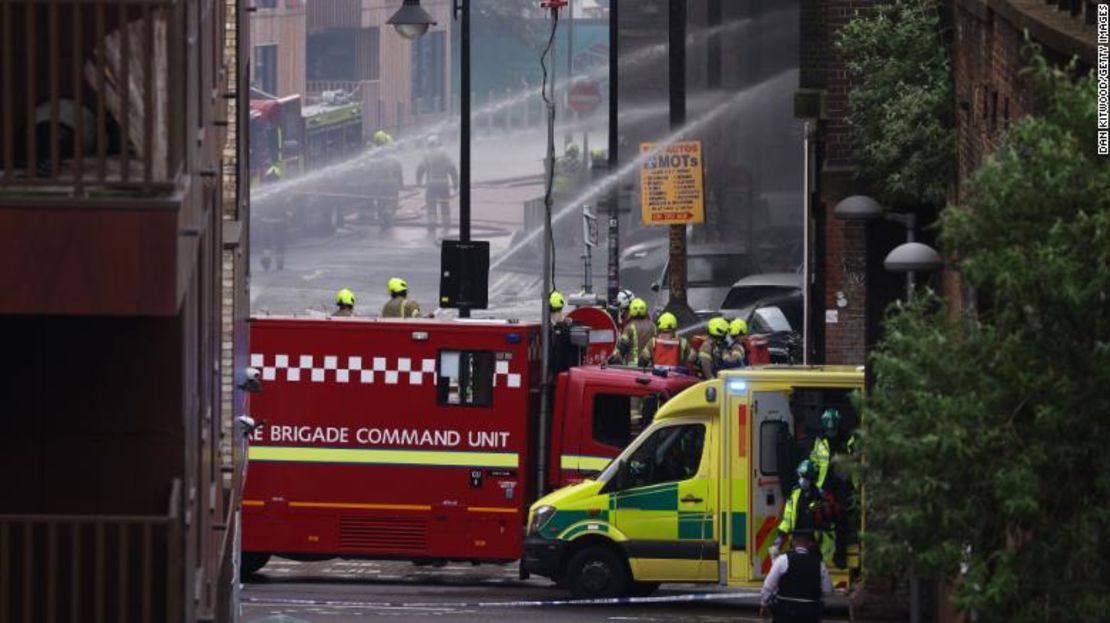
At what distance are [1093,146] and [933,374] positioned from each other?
3.89 feet

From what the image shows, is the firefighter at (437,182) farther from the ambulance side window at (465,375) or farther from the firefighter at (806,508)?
the firefighter at (806,508)

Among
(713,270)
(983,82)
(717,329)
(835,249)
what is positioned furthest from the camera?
(713,270)

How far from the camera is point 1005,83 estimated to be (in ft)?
49.5

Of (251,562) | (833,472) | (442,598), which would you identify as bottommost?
(442,598)

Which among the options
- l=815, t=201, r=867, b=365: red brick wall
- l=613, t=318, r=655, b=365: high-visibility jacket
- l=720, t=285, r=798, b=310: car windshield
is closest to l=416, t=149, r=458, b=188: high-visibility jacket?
l=720, t=285, r=798, b=310: car windshield

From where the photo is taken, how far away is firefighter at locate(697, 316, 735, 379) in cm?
2584

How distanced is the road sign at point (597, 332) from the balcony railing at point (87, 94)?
15.0m

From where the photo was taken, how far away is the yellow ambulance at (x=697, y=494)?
67.7 ft

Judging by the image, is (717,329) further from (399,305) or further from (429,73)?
(429,73)

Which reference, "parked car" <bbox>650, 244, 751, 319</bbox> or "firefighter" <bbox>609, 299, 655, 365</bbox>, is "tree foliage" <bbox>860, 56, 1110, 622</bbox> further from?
"parked car" <bbox>650, 244, 751, 319</bbox>

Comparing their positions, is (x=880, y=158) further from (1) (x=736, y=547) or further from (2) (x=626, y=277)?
(2) (x=626, y=277)

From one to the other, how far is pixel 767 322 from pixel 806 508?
15.2 meters

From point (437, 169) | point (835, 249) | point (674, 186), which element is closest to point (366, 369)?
point (835, 249)

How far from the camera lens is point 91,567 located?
10.6 m
